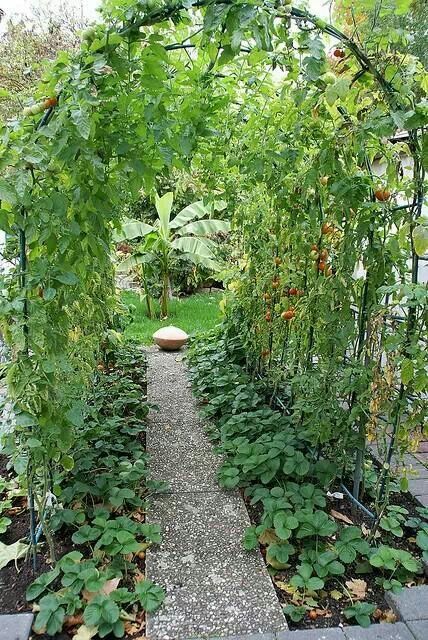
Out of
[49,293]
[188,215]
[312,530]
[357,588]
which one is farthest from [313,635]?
[188,215]

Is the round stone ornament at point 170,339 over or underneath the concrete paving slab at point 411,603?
over

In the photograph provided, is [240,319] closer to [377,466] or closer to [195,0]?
[377,466]

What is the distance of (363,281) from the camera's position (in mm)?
2699

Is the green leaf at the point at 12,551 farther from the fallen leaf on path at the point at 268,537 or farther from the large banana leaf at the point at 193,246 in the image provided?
the large banana leaf at the point at 193,246

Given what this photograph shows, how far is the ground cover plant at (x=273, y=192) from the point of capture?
192 centimetres

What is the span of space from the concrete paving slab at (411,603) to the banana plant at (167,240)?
673 centimetres

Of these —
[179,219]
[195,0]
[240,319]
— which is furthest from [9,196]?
[179,219]

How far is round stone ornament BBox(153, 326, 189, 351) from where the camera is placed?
664cm

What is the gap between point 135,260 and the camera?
28.7 ft

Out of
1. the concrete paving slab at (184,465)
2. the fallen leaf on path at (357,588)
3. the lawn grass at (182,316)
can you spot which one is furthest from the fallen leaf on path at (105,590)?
the lawn grass at (182,316)

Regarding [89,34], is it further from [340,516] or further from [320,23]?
[340,516]

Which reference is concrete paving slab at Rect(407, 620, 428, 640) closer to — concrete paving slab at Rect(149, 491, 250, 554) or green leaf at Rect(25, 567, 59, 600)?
concrete paving slab at Rect(149, 491, 250, 554)

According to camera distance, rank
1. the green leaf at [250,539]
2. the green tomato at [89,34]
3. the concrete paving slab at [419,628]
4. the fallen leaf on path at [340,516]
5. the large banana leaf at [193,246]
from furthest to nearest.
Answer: the large banana leaf at [193,246]
the fallen leaf on path at [340,516]
the green leaf at [250,539]
the concrete paving slab at [419,628]
the green tomato at [89,34]

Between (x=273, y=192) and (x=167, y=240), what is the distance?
5422mm
